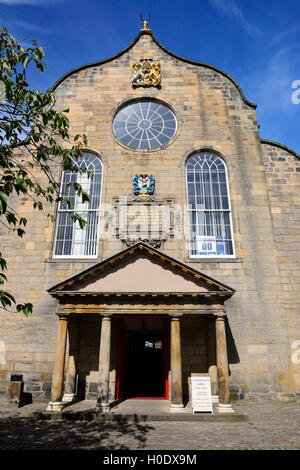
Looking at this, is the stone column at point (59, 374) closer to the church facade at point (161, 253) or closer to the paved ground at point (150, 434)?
the church facade at point (161, 253)

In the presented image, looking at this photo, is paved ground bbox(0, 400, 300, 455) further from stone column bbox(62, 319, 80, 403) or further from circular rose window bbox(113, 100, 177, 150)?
circular rose window bbox(113, 100, 177, 150)

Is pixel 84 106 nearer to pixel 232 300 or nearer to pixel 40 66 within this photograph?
pixel 40 66

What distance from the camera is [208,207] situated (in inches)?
526

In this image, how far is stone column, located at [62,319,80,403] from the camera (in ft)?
35.3

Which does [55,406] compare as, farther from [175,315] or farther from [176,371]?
[175,315]

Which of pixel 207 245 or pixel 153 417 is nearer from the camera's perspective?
pixel 153 417

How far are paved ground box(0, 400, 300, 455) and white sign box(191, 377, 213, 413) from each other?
0.51 meters

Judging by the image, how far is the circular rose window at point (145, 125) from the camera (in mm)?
14453

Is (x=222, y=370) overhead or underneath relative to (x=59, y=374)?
overhead

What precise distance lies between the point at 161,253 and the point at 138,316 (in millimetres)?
2413

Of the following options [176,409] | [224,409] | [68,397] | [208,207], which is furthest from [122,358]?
[208,207]

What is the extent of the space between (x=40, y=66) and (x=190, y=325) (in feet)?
31.8

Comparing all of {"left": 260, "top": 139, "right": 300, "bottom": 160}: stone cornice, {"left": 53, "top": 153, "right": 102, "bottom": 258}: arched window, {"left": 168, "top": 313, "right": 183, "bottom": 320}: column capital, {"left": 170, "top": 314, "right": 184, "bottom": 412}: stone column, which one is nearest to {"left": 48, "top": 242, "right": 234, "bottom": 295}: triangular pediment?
{"left": 168, "top": 313, "right": 183, "bottom": 320}: column capital

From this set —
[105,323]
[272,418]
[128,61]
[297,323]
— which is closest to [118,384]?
[105,323]
